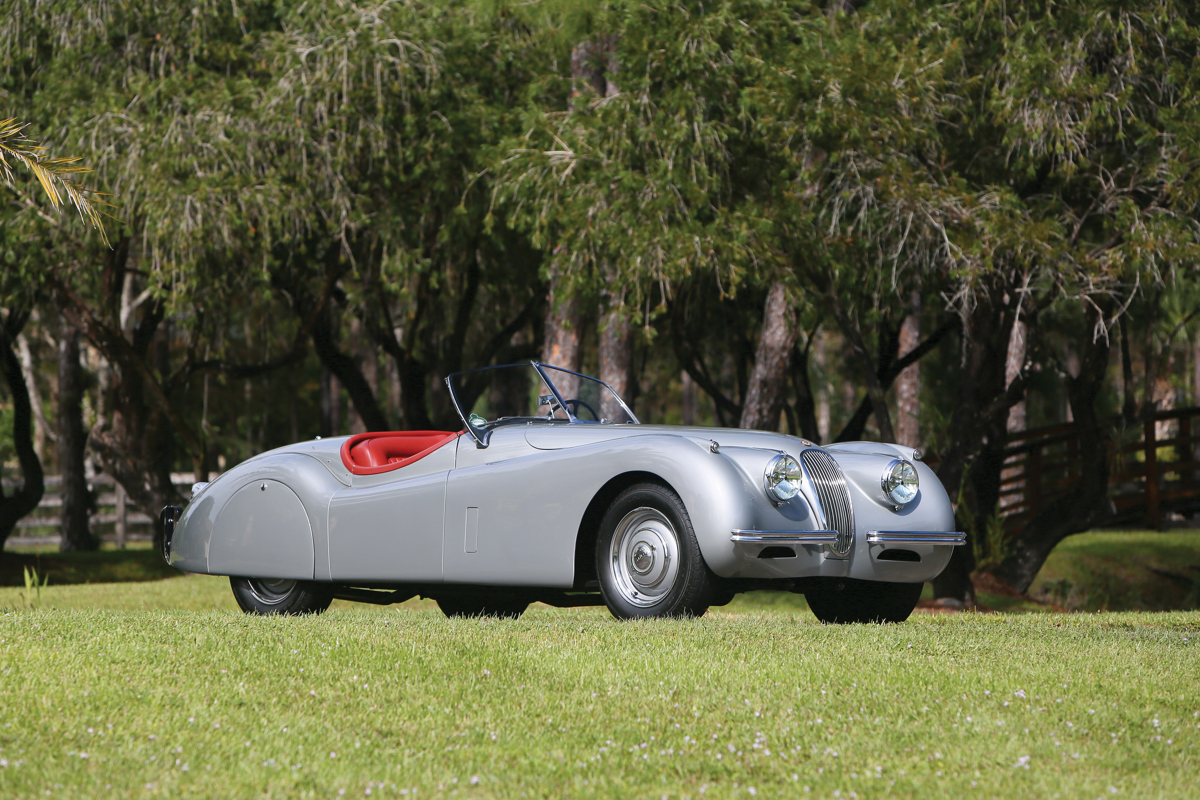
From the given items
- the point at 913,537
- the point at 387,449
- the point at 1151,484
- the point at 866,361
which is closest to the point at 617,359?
the point at 866,361

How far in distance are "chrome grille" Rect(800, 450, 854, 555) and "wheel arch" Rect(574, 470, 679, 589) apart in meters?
0.89

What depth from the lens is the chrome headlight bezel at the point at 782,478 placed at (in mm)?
6590

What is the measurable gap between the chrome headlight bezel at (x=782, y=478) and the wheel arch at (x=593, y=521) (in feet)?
1.99

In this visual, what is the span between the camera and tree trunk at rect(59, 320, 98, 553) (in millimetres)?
20828

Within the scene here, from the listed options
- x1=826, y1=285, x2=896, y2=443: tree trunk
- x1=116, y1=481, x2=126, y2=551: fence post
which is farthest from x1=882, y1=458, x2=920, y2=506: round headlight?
x1=116, y1=481, x2=126, y2=551: fence post

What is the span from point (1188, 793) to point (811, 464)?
10.6 feet

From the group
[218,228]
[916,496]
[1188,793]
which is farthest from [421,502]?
[218,228]

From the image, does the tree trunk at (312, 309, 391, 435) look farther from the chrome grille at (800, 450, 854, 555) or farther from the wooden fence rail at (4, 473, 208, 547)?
the chrome grille at (800, 450, 854, 555)

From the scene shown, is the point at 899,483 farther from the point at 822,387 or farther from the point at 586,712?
the point at 822,387

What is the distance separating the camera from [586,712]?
4.75m

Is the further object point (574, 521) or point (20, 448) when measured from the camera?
point (20, 448)

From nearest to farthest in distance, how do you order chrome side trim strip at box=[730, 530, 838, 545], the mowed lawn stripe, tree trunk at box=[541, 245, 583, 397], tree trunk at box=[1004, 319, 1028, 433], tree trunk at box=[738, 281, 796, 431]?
the mowed lawn stripe < chrome side trim strip at box=[730, 530, 838, 545] < tree trunk at box=[541, 245, 583, 397] < tree trunk at box=[738, 281, 796, 431] < tree trunk at box=[1004, 319, 1028, 433]

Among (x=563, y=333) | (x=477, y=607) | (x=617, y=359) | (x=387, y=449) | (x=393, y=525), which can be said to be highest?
(x=563, y=333)

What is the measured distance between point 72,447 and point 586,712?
18.7m
